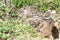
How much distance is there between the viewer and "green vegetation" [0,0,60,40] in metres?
4.38

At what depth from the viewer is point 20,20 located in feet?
15.6

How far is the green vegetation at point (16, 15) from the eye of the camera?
438cm

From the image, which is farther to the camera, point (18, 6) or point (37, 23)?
point (18, 6)

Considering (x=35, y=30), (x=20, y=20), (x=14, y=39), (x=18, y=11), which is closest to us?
(x=14, y=39)

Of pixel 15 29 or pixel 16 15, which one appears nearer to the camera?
pixel 15 29

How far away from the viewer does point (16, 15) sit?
498cm

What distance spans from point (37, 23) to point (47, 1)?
0.84m

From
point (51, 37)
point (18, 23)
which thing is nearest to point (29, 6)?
point (18, 23)

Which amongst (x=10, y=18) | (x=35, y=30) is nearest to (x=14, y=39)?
(x=35, y=30)

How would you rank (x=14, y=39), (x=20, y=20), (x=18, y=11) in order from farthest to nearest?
(x=18, y=11) < (x=20, y=20) < (x=14, y=39)

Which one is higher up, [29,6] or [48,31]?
[29,6]

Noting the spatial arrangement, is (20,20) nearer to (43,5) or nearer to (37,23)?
(37,23)

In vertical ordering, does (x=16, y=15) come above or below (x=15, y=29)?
above

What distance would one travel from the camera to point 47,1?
5211 millimetres
